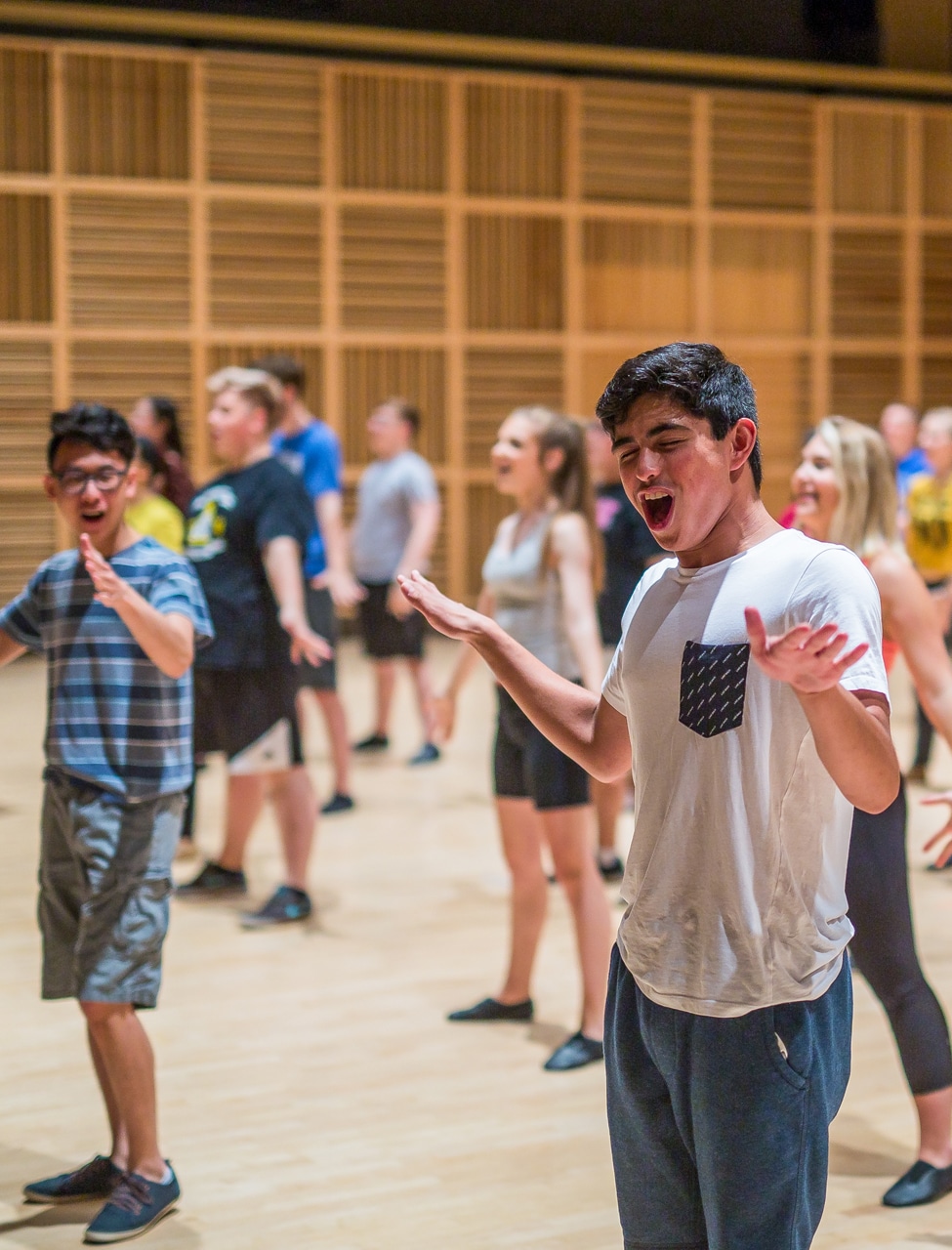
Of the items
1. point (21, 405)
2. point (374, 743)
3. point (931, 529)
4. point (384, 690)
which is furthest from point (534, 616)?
point (21, 405)

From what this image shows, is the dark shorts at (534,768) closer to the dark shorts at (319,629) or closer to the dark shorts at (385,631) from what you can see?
the dark shorts at (319,629)

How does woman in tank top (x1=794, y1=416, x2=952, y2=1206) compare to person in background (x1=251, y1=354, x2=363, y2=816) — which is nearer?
woman in tank top (x1=794, y1=416, x2=952, y2=1206)

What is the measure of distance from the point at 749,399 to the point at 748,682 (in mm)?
364

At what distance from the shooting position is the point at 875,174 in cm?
1277

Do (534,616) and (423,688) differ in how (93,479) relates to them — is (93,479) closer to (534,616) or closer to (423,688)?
(534,616)

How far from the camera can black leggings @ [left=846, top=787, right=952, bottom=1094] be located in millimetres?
3021

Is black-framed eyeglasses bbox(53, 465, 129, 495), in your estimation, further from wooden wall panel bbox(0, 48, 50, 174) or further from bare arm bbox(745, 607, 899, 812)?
wooden wall panel bbox(0, 48, 50, 174)

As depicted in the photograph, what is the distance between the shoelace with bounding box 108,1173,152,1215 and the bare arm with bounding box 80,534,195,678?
38.3 inches

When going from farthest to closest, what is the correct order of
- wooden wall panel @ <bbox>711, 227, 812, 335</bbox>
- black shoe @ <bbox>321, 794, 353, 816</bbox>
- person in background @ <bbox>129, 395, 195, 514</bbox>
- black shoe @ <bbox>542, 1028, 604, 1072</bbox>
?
wooden wall panel @ <bbox>711, 227, 812, 335</bbox> → black shoe @ <bbox>321, 794, 353, 816</bbox> → person in background @ <bbox>129, 395, 195, 514</bbox> → black shoe @ <bbox>542, 1028, 604, 1072</bbox>

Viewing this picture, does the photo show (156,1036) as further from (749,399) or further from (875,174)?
(875,174)

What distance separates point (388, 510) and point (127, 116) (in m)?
4.81

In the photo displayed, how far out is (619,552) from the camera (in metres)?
6.21

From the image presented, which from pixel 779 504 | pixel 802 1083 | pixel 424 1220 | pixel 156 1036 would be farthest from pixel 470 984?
pixel 779 504

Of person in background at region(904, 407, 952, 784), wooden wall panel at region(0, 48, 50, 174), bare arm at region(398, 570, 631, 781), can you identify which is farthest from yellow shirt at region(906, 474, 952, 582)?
wooden wall panel at region(0, 48, 50, 174)
